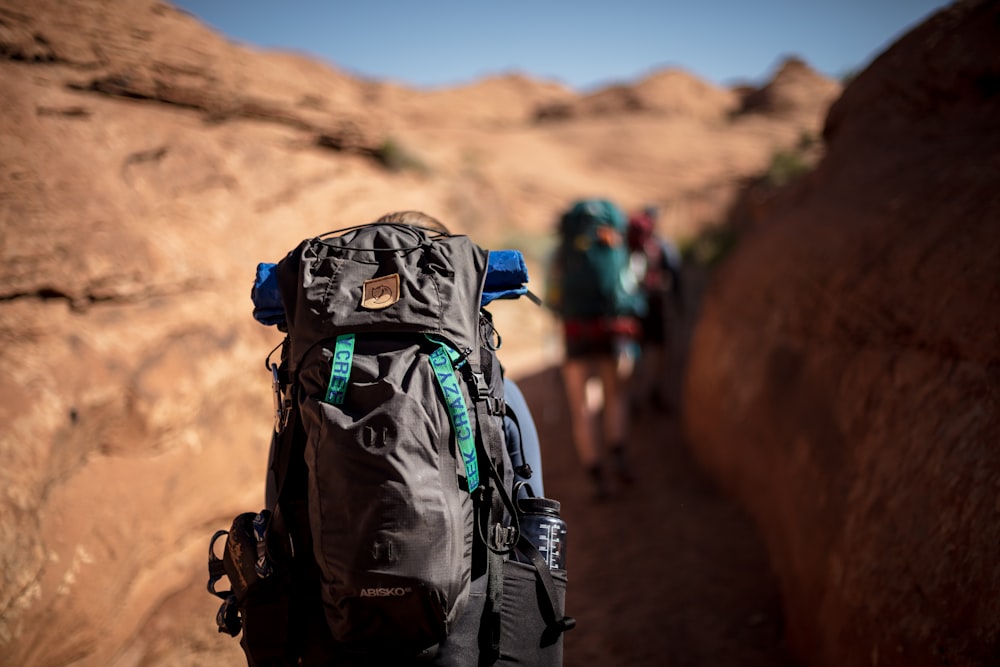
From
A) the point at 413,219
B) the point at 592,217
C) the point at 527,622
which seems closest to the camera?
the point at 527,622

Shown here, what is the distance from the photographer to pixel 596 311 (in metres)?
4.38

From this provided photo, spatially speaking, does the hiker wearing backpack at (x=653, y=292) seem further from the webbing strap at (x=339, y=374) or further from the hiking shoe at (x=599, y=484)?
the webbing strap at (x=339, y=374)

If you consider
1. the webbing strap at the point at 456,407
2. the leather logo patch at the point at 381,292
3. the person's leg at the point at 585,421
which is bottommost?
the person's leg at the point at 585,421

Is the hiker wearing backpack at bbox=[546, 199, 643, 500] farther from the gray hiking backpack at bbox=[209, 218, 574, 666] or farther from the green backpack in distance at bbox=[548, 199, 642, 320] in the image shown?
the gray hiking backpack at bbox=[209, 218, 574, 666]

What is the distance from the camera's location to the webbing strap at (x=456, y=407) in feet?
5.06

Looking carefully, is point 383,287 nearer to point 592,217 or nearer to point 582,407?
point 592,217

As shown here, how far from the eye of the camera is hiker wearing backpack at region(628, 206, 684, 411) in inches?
216

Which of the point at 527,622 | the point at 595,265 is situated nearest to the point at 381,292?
the point at 527,622

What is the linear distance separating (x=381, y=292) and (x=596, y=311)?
9.63ft

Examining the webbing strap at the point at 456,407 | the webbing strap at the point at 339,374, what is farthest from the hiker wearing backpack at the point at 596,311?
the webbing strap at the point at 339,374

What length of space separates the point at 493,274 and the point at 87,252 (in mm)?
2757

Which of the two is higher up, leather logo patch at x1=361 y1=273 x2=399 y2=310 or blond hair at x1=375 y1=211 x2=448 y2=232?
blond hair at x1=375 y1=211 x2=448 y2=232

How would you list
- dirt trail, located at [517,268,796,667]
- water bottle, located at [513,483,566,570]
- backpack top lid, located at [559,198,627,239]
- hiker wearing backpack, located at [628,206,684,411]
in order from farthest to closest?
1. hiker wearing backpack, located at [628,206,684,411]
2. backpack top lid, located at [559,198,627,239]
3. dirt trail, located at [517,268,796,667]
4. water bottle, located at [513,483,566,570]

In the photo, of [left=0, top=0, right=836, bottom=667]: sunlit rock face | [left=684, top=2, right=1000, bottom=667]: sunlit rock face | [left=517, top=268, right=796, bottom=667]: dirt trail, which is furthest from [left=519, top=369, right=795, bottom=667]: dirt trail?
[left=0, top=0, right=836, bottom=667]: sunlit rock face
